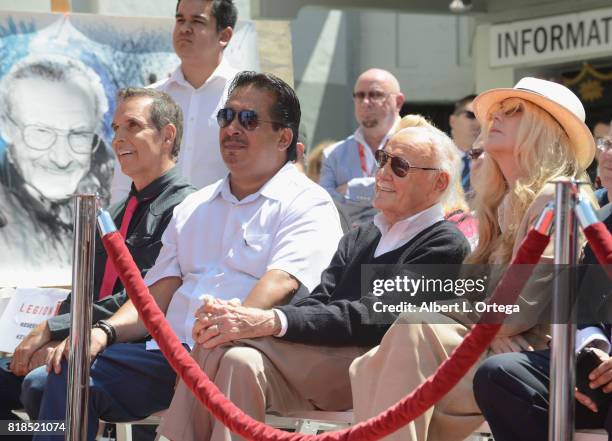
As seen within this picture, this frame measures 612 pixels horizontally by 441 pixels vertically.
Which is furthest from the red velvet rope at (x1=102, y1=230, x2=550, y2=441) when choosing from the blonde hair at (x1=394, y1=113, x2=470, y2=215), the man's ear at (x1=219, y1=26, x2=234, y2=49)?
the man's ear at (x1=219, y1=26, x2=234, y2=49)

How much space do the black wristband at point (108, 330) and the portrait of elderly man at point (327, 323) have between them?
0.58 meters

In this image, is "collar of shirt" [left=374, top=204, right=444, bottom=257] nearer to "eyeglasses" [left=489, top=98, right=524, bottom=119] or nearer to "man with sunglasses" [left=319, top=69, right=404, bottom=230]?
"eyeglasses" [left=489, top=98, right=524, bottom=119]

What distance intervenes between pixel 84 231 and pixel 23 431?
112cm

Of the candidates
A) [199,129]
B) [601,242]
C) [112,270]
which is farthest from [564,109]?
[199,129]

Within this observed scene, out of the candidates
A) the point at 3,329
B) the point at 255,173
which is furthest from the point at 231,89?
the point at 3,329

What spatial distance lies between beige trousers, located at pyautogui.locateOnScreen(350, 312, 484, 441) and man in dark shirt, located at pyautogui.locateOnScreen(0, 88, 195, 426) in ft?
4.86

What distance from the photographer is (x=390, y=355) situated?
13.4 feet

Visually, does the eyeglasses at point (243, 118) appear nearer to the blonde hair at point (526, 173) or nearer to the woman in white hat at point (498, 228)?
the woman in white hat at point (498, 228)

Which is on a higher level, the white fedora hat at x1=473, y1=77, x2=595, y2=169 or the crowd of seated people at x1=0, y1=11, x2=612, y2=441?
the white fedora hat at x1=473, y1=77, x2=595, y2=169

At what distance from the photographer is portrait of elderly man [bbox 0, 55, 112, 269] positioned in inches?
279

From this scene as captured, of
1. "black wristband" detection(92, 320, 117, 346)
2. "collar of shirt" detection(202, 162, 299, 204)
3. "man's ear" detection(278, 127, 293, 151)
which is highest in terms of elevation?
"man's ear" detection(278, 127, 293, 151)

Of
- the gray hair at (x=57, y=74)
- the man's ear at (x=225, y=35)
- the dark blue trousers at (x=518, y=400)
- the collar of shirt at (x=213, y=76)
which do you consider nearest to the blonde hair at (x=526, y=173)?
the dark blue trousers at (x=518, y=400)

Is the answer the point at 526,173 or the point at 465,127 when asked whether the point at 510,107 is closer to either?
the point at 526,173

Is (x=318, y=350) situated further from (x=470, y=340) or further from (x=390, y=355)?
(x=470, y=340)
